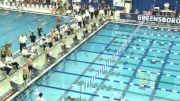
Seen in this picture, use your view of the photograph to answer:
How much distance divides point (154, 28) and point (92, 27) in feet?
15.3

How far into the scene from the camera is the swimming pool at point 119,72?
15143mm

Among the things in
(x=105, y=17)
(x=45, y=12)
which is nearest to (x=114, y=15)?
(x=105, y=17)

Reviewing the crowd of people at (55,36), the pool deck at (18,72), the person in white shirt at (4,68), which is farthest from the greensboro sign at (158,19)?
the person in white shirt at (4,68)

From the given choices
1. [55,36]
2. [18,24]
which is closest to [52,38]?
[55,36]

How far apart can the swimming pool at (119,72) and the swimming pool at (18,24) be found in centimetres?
393

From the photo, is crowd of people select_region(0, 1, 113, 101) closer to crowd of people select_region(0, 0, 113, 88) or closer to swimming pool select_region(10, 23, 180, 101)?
crowd of people select_region(0, 0, 113, 88)

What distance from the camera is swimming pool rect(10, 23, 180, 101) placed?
15.1m

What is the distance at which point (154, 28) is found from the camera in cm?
2511

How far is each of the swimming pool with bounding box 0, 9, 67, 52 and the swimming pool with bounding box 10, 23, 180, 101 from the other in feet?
12.9

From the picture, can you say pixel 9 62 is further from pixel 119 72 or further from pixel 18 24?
pixel 18 24

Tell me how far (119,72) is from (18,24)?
1012 centimetres

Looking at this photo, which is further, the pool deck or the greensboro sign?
the greensboro sign

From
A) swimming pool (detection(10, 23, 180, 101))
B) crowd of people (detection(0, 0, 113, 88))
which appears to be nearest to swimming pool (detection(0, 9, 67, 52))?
crowd of people (detection(0, 0, 113, 88))

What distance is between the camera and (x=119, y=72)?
57.2 feet
